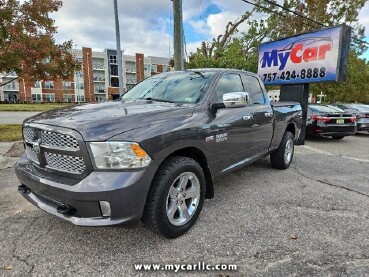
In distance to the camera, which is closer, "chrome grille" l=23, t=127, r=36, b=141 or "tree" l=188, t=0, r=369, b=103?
"chrome grille" l=23, t=127, r=36, b=141

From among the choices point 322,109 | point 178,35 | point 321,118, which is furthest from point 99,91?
point 321,118

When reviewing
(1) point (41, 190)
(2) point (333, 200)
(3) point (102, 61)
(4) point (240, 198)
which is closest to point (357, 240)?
(2) point (333, 200)

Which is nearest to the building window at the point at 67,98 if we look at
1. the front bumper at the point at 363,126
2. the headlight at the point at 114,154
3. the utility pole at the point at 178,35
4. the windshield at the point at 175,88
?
the utility pole at the point at 178,35

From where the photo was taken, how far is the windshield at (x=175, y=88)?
3.57 m

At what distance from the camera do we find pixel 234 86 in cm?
416

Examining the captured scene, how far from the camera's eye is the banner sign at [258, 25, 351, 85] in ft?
27.4

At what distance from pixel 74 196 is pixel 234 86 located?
276 centimetres

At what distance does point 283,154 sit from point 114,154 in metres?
4.16

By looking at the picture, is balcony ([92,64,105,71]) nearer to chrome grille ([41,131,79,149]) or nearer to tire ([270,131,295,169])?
tire ([270,131,295,169])

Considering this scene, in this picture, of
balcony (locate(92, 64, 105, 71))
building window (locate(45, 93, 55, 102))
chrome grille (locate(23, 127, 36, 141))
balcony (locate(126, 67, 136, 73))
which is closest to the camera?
chrome grille (locate(23, 127, 36, 141))

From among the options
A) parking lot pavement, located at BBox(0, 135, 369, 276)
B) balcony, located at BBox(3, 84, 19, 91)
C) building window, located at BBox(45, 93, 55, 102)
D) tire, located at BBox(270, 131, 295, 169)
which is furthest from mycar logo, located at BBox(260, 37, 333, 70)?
balcony, located at BBox(3, 84, 19, 91)

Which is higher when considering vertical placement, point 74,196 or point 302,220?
point 74,196

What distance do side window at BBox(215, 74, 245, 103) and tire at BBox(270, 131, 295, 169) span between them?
6.21 ft

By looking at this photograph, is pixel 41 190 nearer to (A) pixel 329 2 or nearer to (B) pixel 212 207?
(B) pixel 212 207
